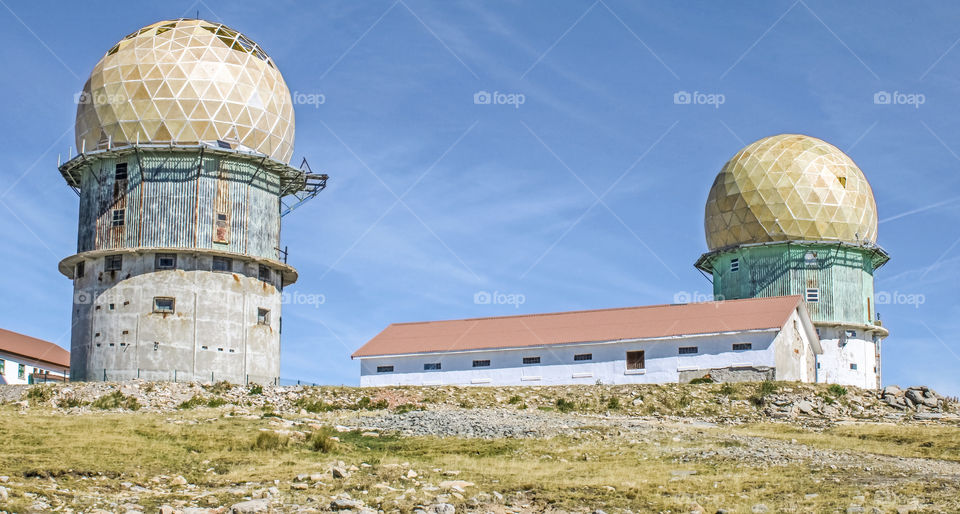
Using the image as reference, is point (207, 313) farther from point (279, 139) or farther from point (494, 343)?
point (494, 343)

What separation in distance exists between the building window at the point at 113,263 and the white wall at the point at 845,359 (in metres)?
30.6

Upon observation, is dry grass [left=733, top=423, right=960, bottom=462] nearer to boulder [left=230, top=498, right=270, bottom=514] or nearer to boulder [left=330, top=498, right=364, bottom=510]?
boulder [left=330, top=498, right=364, bottom=510]

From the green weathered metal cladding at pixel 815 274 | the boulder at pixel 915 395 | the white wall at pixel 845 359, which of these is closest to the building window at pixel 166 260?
the green weathered metal cladding at pixel 815 274

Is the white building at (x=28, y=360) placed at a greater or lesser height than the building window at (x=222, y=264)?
lesser

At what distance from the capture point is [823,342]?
2131 inches

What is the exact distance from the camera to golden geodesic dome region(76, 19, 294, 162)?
143 feet

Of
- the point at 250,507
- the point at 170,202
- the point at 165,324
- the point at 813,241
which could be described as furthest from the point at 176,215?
the point at 813,241

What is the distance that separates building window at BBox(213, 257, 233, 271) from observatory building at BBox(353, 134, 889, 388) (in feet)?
25.6

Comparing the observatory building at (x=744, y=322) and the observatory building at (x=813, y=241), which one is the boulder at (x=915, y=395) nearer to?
the observatory building at (x=744, y=322)

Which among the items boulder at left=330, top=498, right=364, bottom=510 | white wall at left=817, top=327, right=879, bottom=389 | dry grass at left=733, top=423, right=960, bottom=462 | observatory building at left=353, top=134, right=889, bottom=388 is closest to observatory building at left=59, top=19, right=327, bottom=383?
observatory building at left=353, top=134, right=889, bottom=388

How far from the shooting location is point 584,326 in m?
47.1

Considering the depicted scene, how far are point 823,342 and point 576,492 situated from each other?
35.6 m

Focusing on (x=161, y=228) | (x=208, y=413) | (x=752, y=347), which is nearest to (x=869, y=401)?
(x=752, y=347)

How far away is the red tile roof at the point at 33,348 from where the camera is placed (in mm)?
59094
